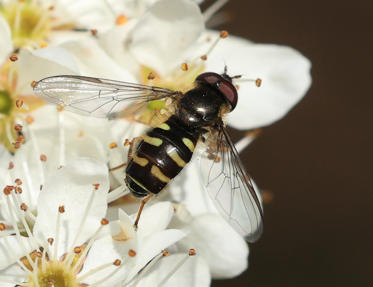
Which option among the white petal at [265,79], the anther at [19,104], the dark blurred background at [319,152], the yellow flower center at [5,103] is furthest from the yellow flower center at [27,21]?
the dark blurred background at [319,152]

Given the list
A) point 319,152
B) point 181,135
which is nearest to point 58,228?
point 181,135

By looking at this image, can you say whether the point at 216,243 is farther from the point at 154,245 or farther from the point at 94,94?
the point at 94,94

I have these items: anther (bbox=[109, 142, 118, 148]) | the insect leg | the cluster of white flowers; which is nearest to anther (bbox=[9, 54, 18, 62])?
the cluster of white flowers

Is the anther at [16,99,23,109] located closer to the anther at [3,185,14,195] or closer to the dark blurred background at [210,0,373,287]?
the anther at [3,185,14,195]

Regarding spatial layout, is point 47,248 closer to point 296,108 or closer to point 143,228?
point 143,228

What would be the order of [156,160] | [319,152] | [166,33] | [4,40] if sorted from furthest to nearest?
[319,152] < [166,33] < [4,40] < [156,160]

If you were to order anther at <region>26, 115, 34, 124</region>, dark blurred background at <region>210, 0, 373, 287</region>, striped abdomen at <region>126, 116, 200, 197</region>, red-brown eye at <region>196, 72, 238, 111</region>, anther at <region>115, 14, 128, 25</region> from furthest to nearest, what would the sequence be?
dark blurred background at <region>210, 0, 373, 287</region> < anther at <region>115, 14, 128, 25</region> < anther at <region>26, 115, 34, 124</region> < red-brown eye at <region>196, 72, 238, 111</region> < striped abdomen at <region>126, 116, 200, 197</region>
